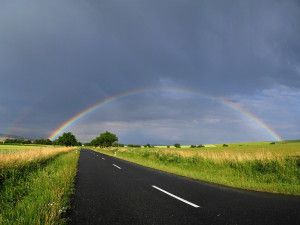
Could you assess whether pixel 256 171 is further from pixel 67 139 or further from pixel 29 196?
pixel 67 139

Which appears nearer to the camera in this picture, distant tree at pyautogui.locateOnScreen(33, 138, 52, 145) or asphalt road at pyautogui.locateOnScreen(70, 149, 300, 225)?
asphalt road at pyautogui.locateOnScreen(70, 149, 300, 225)

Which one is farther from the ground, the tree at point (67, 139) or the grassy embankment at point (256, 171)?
the tree at point (67, 139)

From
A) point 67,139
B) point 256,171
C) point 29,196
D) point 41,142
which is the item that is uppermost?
point 67,139

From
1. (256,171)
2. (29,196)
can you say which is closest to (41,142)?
(29,196)

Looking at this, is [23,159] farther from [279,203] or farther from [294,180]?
[294,180]

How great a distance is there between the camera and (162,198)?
5.32 meters

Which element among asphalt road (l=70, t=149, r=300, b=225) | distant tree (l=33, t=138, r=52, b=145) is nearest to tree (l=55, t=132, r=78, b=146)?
distant tree (l=33, t=138, r=52, b=145)

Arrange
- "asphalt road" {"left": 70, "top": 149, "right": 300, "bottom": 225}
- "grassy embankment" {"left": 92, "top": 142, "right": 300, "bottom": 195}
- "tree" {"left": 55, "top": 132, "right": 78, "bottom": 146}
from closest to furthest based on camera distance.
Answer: "asphalt road" {"left": 70, "top": 149, "right": 300, "bottom": 225}
"grassy embankment" {"left": 92, "top": 142, "right": 300, "bottom": 195}
"tree" {"left": 55, "top": 132, "right": 78, "bottom": 146}

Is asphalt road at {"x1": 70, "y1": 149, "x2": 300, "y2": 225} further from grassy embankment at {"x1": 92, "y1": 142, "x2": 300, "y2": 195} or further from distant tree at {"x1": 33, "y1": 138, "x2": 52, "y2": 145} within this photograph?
distant tree at {"x1": 33, "y1": 138, "x2": 52, "y2": 145}

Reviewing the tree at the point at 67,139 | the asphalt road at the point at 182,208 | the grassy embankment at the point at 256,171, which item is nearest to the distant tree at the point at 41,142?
the tree at the point at 67,139

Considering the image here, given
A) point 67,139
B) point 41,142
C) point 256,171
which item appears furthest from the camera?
point 41,142

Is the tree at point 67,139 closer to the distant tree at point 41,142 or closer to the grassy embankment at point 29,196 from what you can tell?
the distant tree at point 41,142

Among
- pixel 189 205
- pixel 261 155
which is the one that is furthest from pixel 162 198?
pixel 261 155

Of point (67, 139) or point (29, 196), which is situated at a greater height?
point (67, 139)
